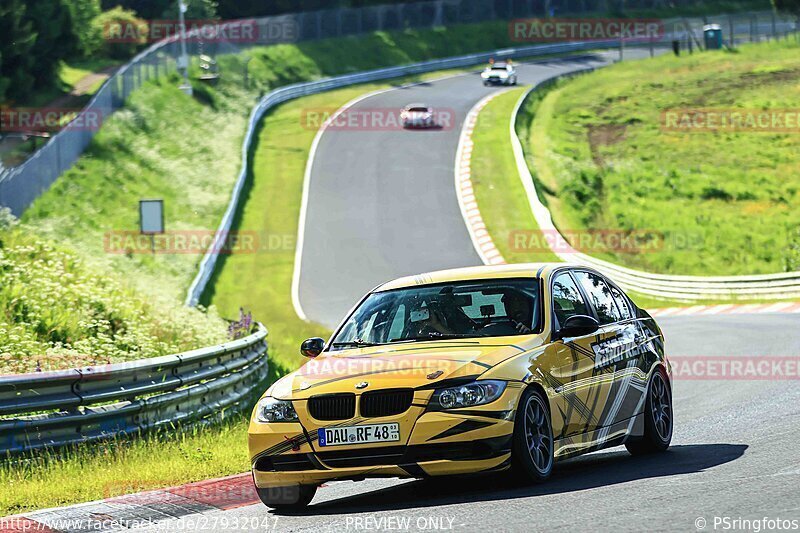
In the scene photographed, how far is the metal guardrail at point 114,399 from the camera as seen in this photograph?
1091cm

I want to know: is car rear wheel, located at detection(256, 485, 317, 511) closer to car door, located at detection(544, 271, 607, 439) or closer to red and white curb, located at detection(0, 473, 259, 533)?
red and white curb, located at detection(0, 473, 259, 533)

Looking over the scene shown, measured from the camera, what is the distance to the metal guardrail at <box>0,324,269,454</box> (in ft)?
35.8

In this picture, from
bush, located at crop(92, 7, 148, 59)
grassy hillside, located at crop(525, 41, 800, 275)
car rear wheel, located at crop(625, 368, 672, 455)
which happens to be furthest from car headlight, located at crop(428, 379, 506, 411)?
bush, located at crop(92, 7, 148, 59)

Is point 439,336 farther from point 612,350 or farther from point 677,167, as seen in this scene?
point 677,167

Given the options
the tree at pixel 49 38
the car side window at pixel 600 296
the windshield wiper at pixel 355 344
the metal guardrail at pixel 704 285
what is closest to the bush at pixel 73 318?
the windshield wiper at pixel 355 344

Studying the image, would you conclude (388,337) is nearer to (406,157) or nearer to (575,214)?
(575,214)

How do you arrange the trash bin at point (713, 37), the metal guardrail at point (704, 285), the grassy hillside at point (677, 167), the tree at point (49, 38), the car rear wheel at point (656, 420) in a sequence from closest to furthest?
the car rear wheel at point (656, 420) → the metal guardrail at point (704, 285) → the grassy hillside at point (677, 167) → the tree at point (49, 38) → the trash bin at point (713, 37)

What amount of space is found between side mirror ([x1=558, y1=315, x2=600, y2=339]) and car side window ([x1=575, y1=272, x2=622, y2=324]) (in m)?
1.08

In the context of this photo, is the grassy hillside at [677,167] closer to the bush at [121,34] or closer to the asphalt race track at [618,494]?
the bush at [121,34]

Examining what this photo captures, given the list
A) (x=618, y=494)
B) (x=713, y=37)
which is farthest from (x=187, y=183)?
(x=713, y=37)

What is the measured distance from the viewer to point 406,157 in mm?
50656

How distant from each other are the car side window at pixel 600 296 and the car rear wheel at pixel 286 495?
297 centimetres

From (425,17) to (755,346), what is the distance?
7174cm

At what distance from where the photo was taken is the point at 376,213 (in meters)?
42.9
